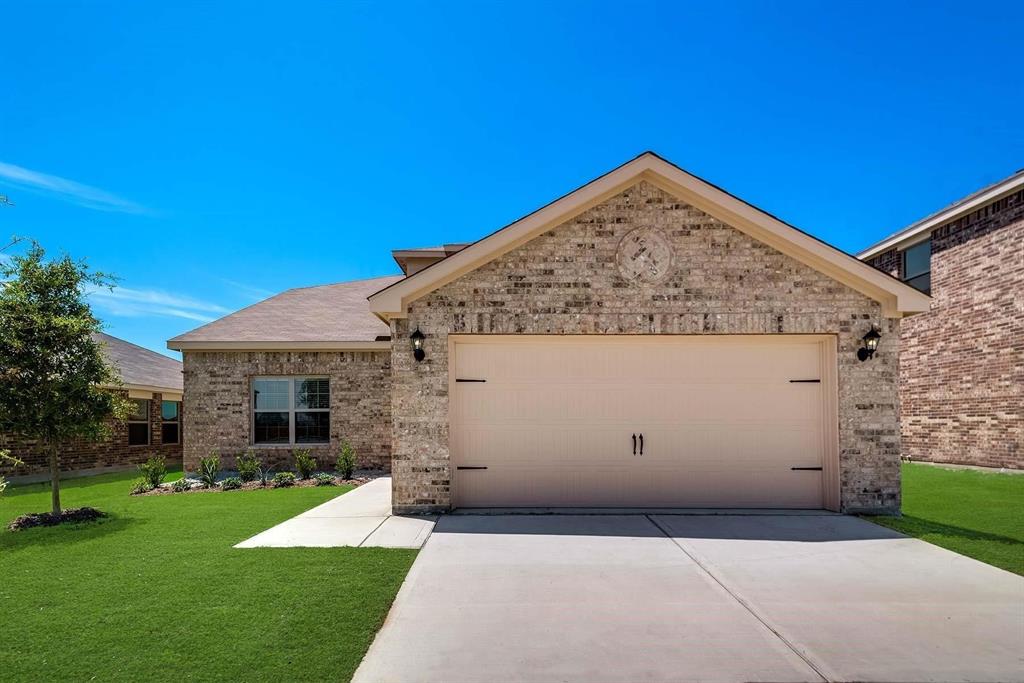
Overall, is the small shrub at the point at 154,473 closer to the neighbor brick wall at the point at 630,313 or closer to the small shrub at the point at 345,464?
the small shrub at the point at 345,464

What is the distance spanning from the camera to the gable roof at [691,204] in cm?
828

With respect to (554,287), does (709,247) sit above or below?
above

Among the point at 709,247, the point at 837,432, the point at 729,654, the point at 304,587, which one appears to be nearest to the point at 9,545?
the point at 304,587

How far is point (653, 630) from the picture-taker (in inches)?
173

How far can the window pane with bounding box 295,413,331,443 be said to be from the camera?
548 inches

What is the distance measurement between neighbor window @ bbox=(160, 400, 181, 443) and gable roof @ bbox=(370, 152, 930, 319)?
13.1 m

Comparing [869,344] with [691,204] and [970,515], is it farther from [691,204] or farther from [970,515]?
[691,204]

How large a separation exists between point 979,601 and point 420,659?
4.84m

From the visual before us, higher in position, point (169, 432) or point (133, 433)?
point (133, 433)

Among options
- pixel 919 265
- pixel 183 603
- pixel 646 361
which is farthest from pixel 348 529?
pixel 919 265

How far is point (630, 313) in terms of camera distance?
8492 millimetres

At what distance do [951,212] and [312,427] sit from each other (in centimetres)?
1732

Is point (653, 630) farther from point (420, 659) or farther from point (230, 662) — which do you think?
point (230, 662)

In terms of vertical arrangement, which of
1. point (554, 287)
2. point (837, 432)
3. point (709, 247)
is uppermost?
point (709, 247)
